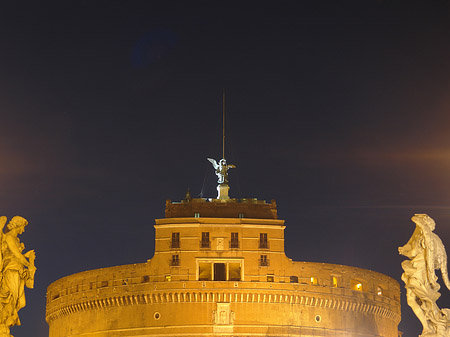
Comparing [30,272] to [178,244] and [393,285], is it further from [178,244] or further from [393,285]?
[393,285]

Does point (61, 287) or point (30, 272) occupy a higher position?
point (30, 272)

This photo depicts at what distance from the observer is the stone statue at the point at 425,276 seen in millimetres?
47344

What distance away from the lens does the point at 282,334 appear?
11062cm

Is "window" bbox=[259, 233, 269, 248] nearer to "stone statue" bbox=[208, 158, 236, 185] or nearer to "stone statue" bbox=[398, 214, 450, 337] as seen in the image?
"stone statue" bbox=[208, 158, 236, 185]

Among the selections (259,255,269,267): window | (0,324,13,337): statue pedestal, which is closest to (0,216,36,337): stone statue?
(0,324,13,337): statue pedestal

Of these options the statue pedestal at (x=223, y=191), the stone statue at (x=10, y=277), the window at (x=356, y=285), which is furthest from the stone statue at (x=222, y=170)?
the stone statue at (x=10, y=277)

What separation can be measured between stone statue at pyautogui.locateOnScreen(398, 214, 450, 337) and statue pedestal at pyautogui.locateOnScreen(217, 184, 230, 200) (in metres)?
70.9

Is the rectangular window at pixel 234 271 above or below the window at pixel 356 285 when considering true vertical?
above

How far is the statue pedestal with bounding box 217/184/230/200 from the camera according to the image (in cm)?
11925

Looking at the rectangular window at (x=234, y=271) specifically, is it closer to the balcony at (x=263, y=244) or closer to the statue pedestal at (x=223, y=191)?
the balcony at (x=263, y=244)

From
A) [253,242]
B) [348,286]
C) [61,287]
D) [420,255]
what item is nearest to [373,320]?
[348,286]

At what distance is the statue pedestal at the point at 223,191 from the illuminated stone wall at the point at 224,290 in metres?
7.99

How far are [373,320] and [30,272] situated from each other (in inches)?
2858

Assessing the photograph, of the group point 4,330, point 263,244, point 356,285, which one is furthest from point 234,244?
point 4,330
